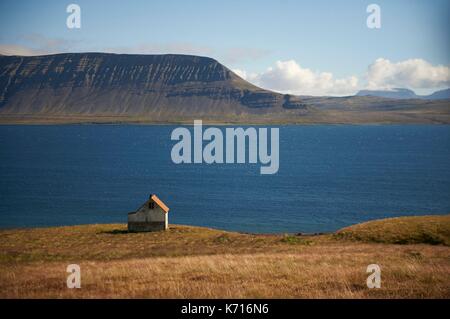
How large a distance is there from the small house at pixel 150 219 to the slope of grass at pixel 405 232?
75.4 feet

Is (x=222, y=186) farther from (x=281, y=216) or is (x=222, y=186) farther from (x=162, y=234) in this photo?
→ (x=162, y=234)

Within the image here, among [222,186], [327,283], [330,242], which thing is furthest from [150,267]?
[222,186]

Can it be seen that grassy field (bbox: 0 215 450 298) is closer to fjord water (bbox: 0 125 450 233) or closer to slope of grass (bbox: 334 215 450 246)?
slope of grass (bbox: 334 215 450 246)

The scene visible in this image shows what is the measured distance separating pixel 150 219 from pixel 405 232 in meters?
31.9

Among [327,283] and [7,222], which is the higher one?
[327,283]

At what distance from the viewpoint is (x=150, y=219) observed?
2584 inches

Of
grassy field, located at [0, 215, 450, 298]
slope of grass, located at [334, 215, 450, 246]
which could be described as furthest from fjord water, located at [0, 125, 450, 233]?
grassy field, located at [0, 215, 450, 298]

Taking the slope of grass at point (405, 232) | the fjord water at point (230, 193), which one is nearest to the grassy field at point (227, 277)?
the slope of grass at point (405, 232)

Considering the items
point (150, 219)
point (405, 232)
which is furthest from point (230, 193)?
point (405, 232)

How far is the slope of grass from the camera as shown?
50.2 metres
